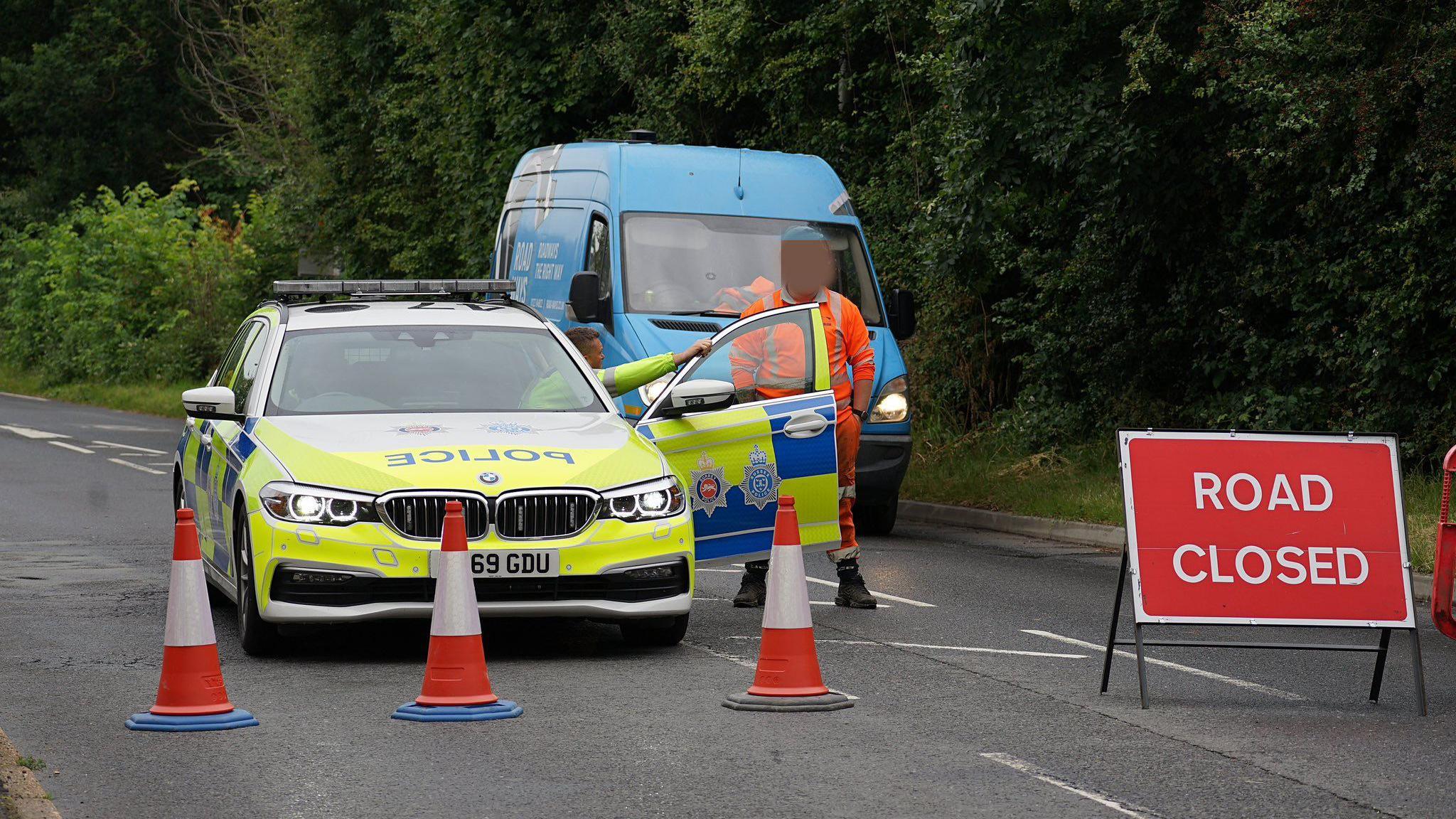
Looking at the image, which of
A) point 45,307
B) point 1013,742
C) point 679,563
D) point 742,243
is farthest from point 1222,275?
point 45,307

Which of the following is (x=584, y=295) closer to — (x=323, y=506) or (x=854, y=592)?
(x=854, y=592)

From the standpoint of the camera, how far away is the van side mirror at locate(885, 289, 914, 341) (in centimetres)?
1535

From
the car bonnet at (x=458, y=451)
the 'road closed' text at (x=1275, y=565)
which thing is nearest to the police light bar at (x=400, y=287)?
the car bonnet at (x=458, y=451)

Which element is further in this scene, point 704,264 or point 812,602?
point 704,264

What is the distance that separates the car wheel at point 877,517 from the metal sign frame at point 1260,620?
691cm

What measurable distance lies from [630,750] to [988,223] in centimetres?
1080

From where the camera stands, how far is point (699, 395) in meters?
9.61

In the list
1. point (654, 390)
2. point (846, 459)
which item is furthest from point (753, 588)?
point (654, 390)

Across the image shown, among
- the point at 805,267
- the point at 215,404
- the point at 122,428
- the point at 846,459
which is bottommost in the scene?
the point at 122,428

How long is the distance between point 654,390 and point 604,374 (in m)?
0.30

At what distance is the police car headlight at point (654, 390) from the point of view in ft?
34.4

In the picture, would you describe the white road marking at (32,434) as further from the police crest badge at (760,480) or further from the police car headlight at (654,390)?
the police crest badge at (760,480)

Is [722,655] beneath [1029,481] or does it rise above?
beneath

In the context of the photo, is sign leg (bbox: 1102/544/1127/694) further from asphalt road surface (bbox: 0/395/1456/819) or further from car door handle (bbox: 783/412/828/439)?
car door handle (bbox: 783/412/828/439)
